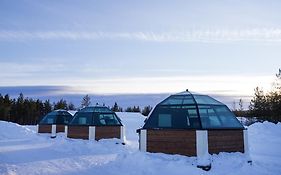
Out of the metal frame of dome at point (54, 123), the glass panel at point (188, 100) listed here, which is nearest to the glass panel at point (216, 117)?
the glass panel at point (188, 100)

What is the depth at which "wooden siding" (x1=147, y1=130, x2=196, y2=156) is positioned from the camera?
15.1 metres

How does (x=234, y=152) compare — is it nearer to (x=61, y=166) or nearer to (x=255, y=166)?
(x=255, y=166)

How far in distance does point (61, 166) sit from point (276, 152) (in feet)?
41.8

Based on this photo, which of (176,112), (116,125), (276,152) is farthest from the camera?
(116,125)

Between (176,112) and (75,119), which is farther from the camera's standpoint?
(75,119)

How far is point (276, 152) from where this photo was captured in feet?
64.4

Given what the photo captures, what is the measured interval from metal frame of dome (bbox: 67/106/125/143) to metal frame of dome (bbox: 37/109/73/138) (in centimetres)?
660

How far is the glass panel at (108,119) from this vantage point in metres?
26.2

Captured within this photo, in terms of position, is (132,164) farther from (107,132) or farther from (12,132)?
(12,132)

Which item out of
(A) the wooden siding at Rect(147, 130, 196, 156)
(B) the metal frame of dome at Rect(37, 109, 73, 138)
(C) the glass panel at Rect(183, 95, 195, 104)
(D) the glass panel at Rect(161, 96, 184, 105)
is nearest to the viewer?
(A) the wooden siding at Rect(147, 130, 196, 156)

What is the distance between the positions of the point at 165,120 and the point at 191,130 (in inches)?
62.9

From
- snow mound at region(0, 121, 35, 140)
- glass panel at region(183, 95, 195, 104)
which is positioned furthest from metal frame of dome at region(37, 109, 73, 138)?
glass panel at region(183, 95, 195, 104)

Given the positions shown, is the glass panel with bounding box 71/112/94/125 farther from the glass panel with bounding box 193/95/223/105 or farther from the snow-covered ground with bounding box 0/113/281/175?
the glass panel with bounding box 193/95/223/105

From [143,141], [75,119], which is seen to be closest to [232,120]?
[143,141]
